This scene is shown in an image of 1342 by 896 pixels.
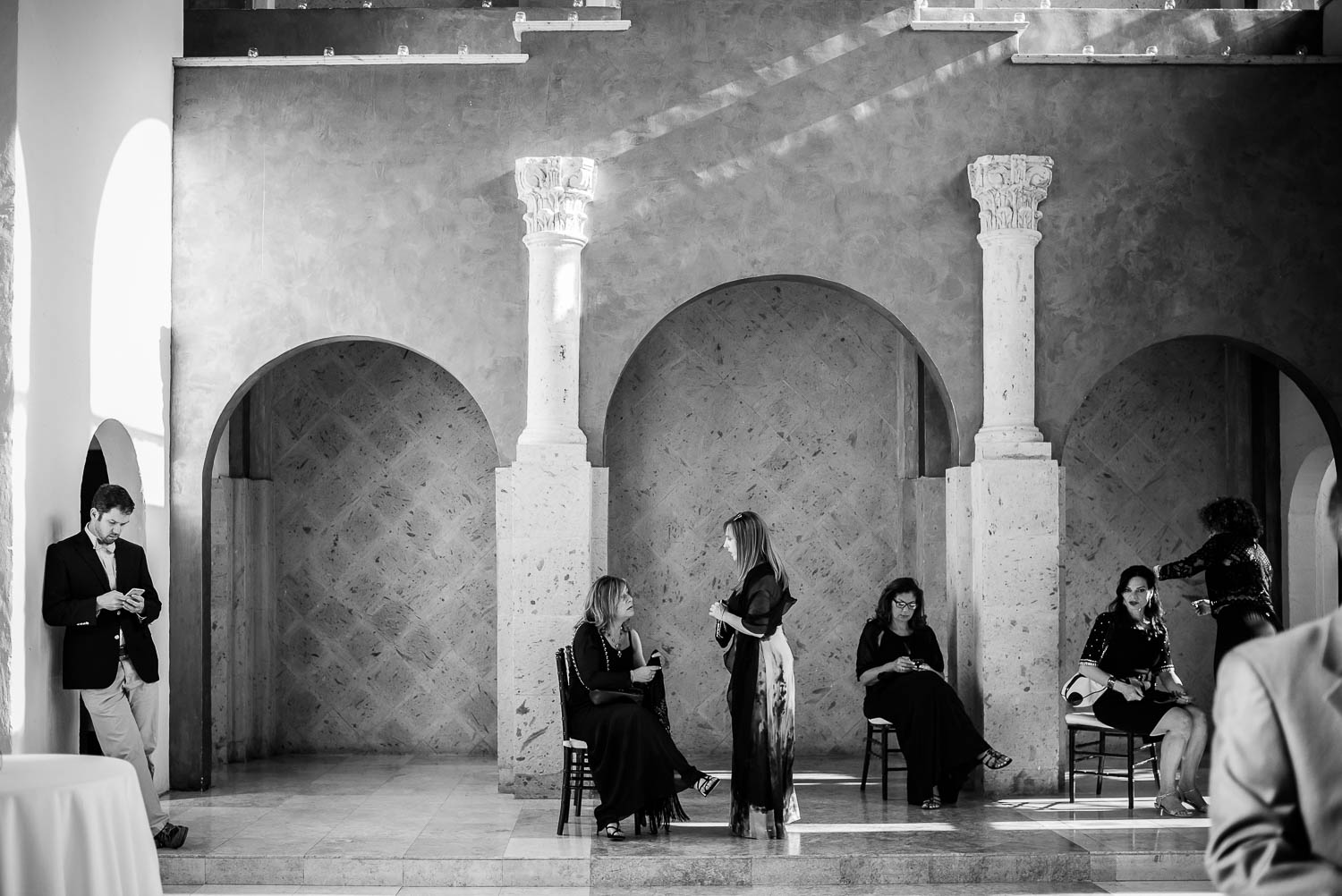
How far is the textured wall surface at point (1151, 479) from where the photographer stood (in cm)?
895

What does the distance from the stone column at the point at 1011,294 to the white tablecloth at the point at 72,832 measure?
16.2 ft

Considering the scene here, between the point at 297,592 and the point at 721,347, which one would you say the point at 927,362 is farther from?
the point at 297,592

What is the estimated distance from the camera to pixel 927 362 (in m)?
7.67

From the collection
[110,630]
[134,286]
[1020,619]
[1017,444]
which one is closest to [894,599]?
[1020,619]

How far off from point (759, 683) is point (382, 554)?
3755 mm

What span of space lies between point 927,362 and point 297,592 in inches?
179

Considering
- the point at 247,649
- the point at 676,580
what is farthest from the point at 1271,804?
the point at 247,649

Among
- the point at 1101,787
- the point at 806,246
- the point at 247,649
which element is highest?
the point at 806,246

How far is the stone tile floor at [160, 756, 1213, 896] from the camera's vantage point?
582 cm

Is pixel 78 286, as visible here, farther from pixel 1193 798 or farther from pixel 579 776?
pixel 1193 798

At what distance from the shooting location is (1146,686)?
23.0 ft

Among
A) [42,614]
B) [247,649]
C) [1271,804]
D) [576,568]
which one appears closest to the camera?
[1271,804]

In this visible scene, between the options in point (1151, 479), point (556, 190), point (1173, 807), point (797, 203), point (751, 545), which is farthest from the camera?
point (1151, 479)

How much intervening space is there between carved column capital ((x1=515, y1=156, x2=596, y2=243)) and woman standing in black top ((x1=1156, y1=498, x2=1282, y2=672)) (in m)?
3.73
